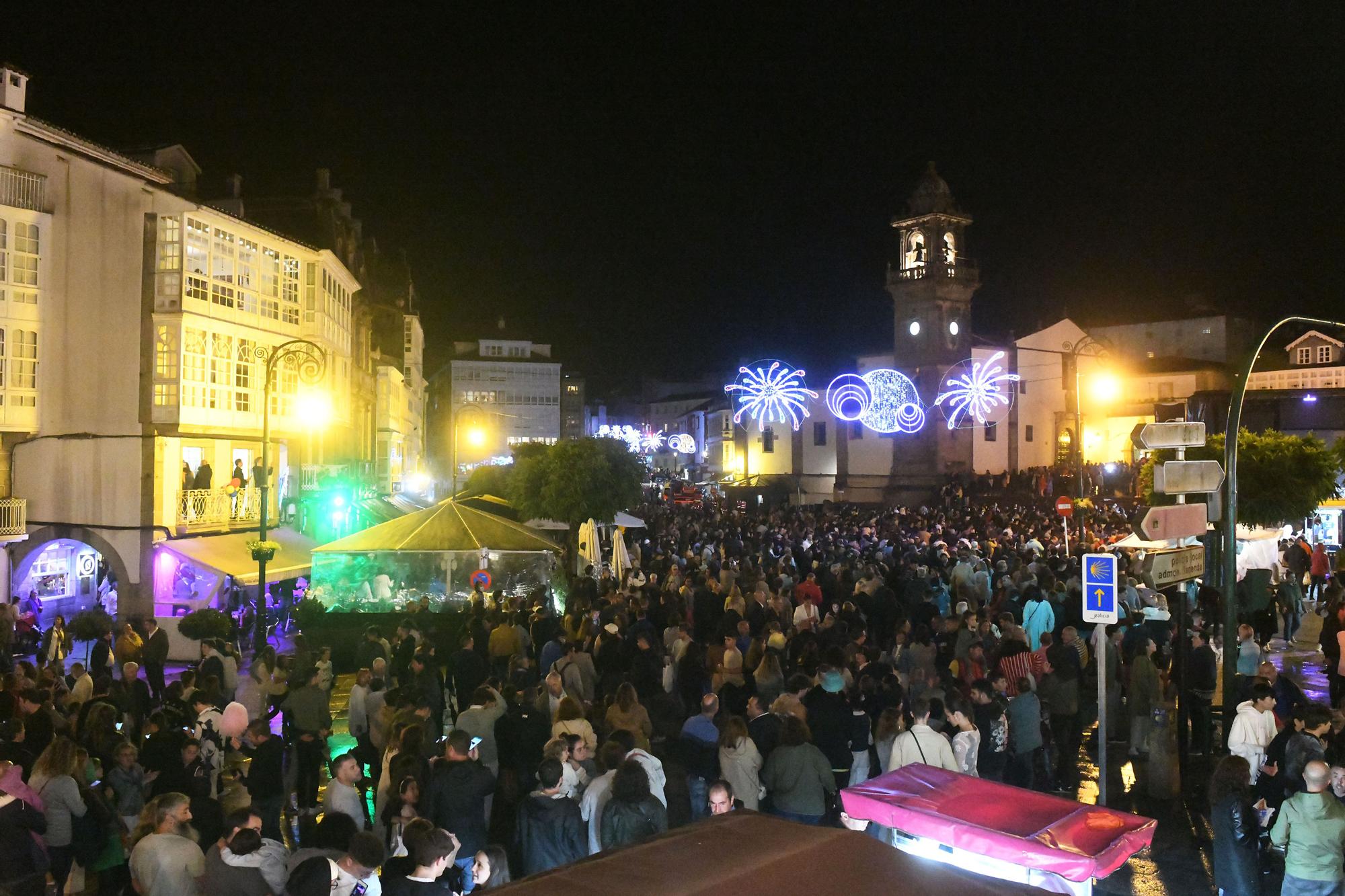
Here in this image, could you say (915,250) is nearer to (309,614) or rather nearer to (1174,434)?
(309,614)

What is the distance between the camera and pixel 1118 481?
4566 centimetres

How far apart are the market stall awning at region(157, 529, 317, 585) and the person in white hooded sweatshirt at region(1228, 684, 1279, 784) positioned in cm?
1674

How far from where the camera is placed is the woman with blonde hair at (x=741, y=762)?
7809mm

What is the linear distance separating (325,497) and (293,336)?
4.49m

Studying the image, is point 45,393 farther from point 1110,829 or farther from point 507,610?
point 1110,829

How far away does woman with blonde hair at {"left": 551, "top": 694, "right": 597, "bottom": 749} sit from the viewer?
832cm

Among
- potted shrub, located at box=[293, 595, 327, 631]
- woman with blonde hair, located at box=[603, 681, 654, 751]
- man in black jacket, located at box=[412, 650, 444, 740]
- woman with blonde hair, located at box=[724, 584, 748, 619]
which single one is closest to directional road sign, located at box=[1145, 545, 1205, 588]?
woman with blonde hair, located at box=[603, 681, 654, 751]

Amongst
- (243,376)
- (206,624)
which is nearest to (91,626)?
(206,624)

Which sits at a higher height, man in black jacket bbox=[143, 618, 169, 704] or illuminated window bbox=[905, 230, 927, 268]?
illuminated window bbox=[905, 230, 927, 268]

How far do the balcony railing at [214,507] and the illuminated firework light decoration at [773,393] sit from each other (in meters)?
27.6

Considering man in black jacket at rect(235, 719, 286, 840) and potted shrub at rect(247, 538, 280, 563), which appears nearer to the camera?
man in black jacket at rect(235, 719, 286, 840)

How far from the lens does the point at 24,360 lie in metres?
20.9

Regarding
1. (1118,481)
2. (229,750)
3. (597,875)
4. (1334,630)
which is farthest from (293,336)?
(1118,481)

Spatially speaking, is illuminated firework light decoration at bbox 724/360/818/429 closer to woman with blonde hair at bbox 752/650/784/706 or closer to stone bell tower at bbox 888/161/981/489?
stone bell tower at bbox 888/161/981/489
